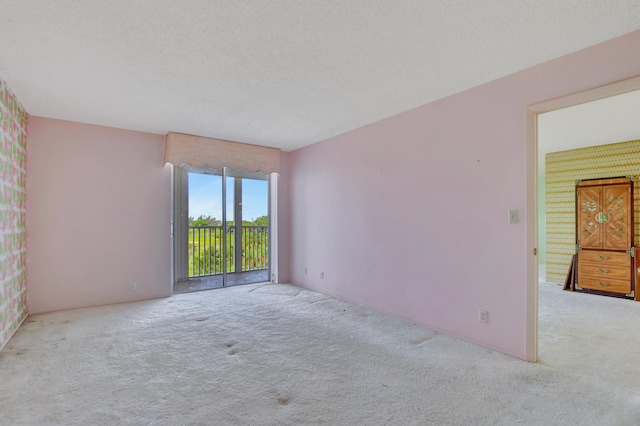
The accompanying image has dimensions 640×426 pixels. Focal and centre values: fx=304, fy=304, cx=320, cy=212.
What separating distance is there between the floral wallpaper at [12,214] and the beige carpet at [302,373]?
28 cm

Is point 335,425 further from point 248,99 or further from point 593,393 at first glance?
point 248,99

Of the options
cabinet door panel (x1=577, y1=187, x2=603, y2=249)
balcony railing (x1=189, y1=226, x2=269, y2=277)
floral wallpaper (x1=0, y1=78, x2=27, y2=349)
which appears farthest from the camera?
balcony railing (x1=189, y1=226, x2=269, y2=277)

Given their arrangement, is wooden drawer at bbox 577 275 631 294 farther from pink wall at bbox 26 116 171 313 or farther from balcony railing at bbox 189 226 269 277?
pink wall at bbox 26 116 171 313

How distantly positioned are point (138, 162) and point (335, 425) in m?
4.19

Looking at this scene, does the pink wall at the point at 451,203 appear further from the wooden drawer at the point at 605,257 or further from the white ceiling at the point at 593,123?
the wooden drawer at the point at 605,257

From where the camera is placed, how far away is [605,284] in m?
4.74

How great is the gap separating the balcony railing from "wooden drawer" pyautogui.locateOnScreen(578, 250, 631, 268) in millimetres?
5447

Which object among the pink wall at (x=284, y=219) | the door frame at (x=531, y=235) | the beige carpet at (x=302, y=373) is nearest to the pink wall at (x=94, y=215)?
the beige carpet at (x=302, y=373)

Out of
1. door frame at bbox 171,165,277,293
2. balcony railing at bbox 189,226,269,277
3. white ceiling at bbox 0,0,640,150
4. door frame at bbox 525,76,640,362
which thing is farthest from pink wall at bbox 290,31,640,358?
balcony railing at bbox 189,226,269,277

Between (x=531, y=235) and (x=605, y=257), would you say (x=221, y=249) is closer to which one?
(x=531, y=235)

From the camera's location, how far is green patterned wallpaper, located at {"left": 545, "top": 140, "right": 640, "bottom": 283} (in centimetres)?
471

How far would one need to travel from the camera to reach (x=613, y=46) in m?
2.08

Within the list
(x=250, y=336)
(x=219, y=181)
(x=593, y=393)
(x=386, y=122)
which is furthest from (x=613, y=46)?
(x=219, y=181)

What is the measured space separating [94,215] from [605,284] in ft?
24.8
